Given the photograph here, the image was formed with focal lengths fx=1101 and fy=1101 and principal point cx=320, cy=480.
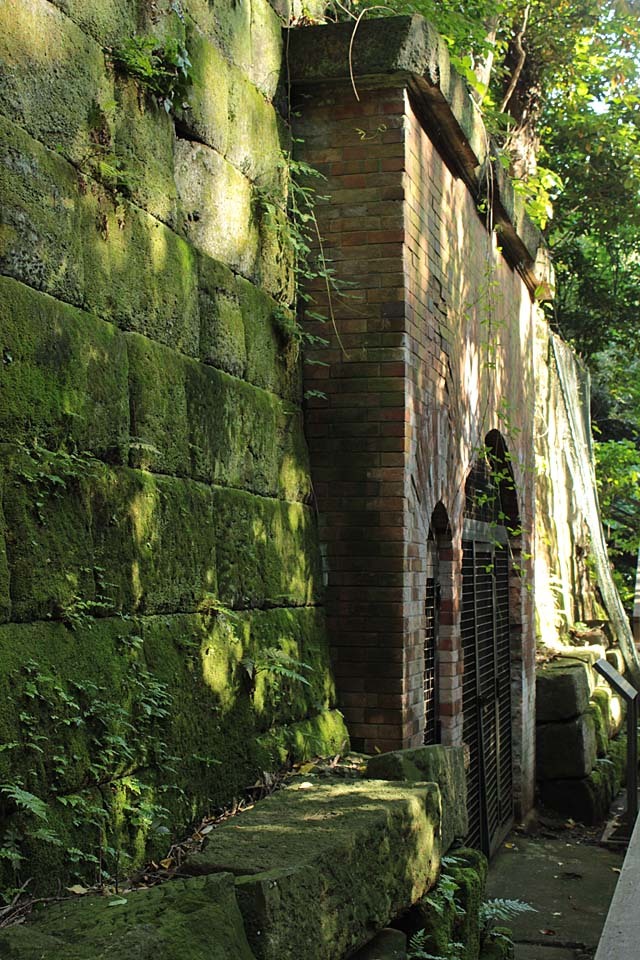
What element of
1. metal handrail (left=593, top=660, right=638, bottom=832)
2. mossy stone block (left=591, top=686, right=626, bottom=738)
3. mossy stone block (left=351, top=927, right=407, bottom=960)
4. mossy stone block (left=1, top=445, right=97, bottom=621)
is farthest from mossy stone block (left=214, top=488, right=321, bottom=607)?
mossy stone block (left=591, top=686, right=626, bottom=738)

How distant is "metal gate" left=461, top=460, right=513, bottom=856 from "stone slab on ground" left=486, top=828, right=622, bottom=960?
233 millimetres

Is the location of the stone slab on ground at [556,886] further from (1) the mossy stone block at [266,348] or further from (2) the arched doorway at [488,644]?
(1) the mossy stone block at [266,348]

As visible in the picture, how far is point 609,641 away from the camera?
1432 cm

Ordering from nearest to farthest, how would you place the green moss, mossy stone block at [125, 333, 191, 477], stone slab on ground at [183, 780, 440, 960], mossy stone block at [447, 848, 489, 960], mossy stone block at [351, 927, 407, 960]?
stone slab on ground at [183, 780, 440, 960] → mossy stone block at [351, 927, 407, 960] → mossy stone block at [125, 333, 191, 477] → mossy stone block at [447, 848, 489, 960] → the green moss

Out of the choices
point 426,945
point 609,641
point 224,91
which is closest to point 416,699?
point 426,945

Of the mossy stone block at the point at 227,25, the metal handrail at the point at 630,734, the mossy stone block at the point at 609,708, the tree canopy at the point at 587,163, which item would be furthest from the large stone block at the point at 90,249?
→ the mossy stone block at the point at 609,708

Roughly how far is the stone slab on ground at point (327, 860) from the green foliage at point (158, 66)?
257 centimetres

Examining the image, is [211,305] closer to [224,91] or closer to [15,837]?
[224,91]

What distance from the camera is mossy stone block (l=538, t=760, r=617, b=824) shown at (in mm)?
9680

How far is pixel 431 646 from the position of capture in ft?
22.7

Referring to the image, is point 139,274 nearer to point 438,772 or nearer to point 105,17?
point 105,17

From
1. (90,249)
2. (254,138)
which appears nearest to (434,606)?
(254,138)

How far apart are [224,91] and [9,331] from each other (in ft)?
7.32

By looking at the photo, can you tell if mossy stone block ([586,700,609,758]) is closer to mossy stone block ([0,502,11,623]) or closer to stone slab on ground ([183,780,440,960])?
stone slab on ground ([183,780,440,960])
